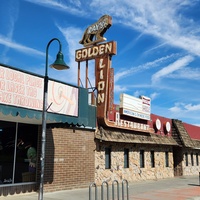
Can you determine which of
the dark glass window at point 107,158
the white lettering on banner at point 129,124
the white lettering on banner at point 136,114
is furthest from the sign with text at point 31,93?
the white lettering on banner at point 136,114

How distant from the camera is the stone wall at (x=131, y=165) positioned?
17359 millimetres

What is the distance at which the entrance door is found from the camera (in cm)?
2767

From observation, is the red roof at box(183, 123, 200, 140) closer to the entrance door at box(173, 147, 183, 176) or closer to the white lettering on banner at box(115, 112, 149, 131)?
the entrance door at box(173, 147, 183, 176)

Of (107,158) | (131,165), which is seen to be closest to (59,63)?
(107,158)

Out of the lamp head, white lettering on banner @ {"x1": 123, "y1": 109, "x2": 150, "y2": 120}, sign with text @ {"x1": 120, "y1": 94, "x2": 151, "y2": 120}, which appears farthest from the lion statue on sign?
the lamp head

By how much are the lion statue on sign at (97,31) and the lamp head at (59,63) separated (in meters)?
11.1

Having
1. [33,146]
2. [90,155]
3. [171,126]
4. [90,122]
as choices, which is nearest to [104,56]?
[90,122]

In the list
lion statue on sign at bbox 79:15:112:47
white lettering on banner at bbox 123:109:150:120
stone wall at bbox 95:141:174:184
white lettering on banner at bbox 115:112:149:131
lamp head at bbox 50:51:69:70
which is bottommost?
stone wall at bbox 95:141:174:184

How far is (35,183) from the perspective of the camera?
1312 cm

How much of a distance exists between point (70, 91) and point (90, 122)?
417 centimetres

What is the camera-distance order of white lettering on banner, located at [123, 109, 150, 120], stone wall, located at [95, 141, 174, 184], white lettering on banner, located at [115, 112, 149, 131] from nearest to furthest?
stone wall, located at [95, 141, 174, 184] → white lettering on banner, located at [115, 112, 149, 131] → white lettering on banner, located at [123, 109, 150, 120]

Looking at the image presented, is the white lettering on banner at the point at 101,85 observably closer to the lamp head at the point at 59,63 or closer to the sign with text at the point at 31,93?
the sign with text at the point at 31,93

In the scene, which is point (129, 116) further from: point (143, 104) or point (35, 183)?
point (35, 183)

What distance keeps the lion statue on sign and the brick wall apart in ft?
23.2
